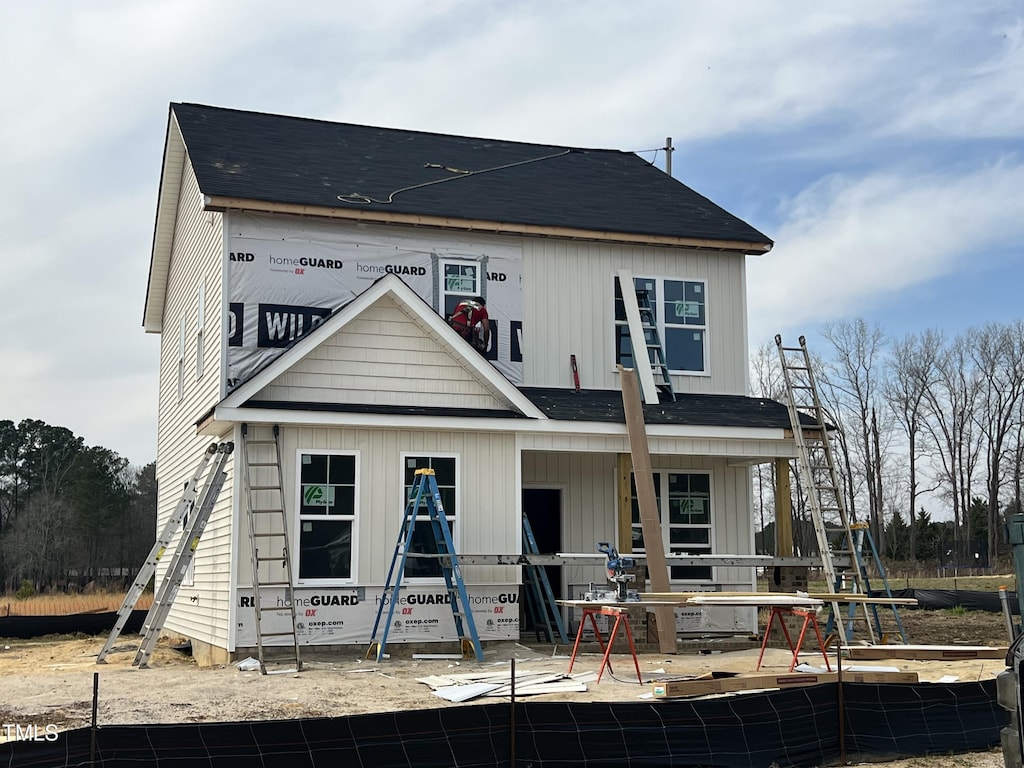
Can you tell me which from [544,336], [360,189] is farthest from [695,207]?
[360,189]

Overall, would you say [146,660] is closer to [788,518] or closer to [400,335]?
[400,335]

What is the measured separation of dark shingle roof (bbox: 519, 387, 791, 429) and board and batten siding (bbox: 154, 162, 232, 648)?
15.9 feet

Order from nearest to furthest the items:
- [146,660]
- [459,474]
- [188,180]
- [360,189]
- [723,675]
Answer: [723,675] → [146,660] → [459,474] → [360,189] → [188,180]

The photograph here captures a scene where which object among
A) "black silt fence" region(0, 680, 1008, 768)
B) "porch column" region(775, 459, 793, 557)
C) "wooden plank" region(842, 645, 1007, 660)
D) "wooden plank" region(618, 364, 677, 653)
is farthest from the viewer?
"porch column" region(775, 459, 793, 557)

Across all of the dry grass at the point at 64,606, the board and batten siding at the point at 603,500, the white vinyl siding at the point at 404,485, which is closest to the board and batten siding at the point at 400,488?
the white vinyl siding at the point at 404,485

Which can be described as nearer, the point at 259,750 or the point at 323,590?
the point at 259,750

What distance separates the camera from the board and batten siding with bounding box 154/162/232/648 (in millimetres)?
15289

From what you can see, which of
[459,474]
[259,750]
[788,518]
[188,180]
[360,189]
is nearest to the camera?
[259,750]

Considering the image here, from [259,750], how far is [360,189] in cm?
1195

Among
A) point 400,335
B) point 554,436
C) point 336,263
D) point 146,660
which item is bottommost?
point 146,660

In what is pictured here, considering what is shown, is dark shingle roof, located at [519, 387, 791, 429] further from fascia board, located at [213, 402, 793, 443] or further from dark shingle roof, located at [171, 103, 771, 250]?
dark shingle roof, located at [171, 103, 771, 250]

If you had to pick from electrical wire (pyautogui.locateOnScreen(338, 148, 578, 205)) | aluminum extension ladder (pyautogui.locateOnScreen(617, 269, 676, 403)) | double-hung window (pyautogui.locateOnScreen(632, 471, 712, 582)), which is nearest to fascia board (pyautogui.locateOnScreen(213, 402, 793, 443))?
aluminum extension ladder (pyautogui.locateOnScreen(617, 269, 676, 403))

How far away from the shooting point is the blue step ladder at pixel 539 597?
1526 cm

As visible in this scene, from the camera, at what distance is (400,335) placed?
15.2 m
